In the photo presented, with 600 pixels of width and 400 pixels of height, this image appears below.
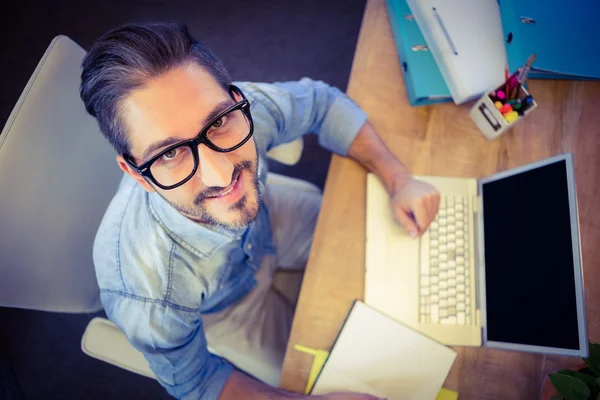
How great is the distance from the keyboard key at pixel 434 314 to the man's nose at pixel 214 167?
21.1 inches

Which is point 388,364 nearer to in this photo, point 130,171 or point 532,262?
point 532,262

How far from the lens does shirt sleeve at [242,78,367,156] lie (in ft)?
3.33

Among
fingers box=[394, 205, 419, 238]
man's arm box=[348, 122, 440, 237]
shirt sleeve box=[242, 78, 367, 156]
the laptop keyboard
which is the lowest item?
the laptop keyboard

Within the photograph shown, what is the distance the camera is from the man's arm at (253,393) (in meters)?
0.88

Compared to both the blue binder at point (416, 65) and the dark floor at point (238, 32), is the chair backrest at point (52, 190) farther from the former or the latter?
the dark floor at point (238, 32)

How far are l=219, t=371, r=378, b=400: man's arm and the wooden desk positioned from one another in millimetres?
33

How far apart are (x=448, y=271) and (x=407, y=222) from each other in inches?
5.7

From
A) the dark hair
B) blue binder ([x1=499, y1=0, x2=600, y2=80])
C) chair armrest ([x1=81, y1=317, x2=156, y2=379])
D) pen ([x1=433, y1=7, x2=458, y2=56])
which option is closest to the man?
the dark hair

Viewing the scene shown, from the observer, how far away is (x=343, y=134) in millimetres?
1055

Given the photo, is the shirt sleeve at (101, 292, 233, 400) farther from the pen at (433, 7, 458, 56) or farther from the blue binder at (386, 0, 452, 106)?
the pen at (433, 7, 458, 56)

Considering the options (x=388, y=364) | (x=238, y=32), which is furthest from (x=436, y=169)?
(x=238, y=32)

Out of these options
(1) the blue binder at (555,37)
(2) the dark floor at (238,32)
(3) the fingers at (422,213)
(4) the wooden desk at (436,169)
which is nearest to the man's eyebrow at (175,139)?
(4) the wooden desk at (436,169)

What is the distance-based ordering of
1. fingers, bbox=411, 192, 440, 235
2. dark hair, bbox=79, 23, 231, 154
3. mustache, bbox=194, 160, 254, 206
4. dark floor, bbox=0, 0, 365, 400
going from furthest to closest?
dark floor, bbox=0, 0, 365, 400 < fingers, bbox=411, 192, 440, 235 < mustache, bbox=194, 160, 254, 206 < dark hair, bbox=79, 23, 231, 154

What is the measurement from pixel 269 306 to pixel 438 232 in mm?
526
